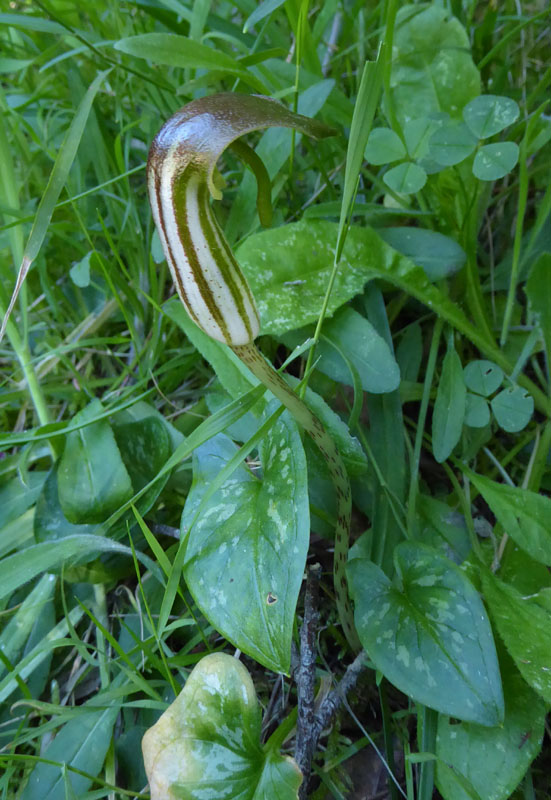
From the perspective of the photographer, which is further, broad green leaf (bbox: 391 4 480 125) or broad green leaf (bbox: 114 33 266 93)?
broad green leaf (bbox: 391 4 480 125)

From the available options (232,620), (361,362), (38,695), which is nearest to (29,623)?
(38,695)

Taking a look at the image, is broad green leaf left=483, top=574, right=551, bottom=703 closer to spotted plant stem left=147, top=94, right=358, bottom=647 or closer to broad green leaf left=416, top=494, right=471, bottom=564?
broad green leaf left=416, top=494, right=471, bottom=564

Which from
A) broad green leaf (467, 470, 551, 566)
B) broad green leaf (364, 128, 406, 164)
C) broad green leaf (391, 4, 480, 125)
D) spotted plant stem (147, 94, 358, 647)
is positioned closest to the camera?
spotted plant stem (147, 94, 358, 647)

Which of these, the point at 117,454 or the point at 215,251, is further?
the point at 117,454

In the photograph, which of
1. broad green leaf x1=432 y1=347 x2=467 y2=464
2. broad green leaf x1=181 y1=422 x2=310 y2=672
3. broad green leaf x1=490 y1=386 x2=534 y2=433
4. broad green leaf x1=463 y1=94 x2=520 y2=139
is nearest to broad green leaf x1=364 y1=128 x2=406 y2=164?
broad green leaf x1=463 y1=94 x2=520 y2=139

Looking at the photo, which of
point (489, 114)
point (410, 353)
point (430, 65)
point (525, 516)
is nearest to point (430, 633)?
point (525, 516)

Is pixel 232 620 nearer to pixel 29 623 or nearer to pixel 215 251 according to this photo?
pixel 215 251

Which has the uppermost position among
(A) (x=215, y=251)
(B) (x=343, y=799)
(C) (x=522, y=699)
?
(A) (x=215, y=251)
